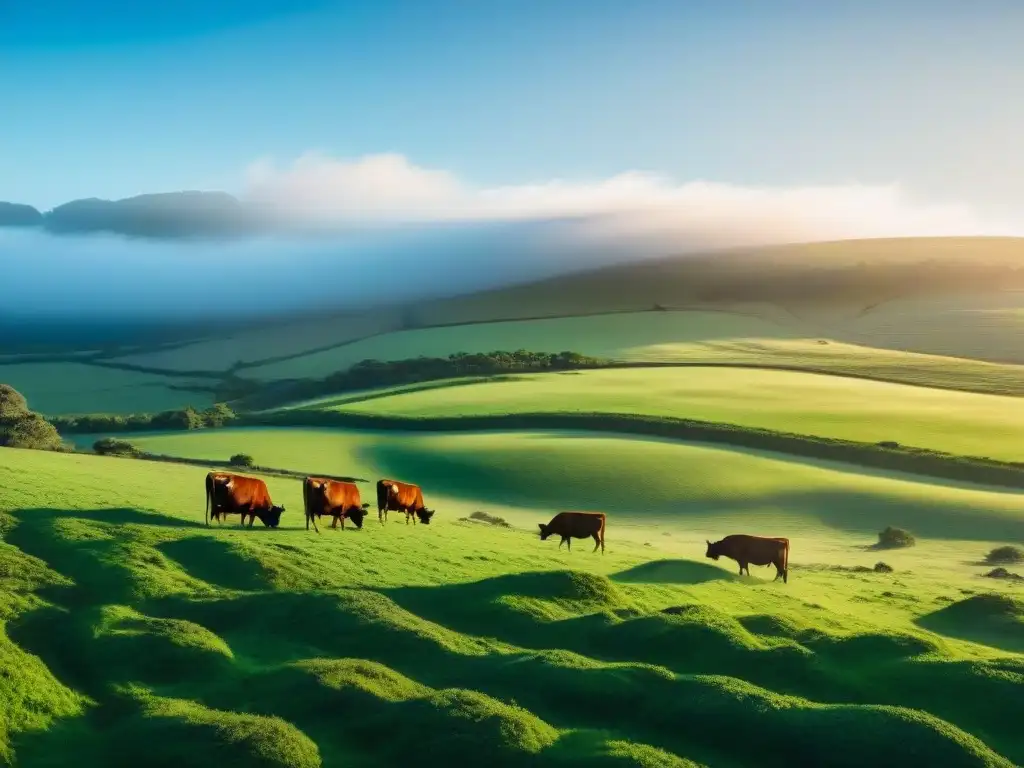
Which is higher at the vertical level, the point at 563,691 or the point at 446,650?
the point at 446,650

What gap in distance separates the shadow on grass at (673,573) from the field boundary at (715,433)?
39068mm

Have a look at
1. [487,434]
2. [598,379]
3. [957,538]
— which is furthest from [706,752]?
[598,379]

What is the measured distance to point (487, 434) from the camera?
3280 inches

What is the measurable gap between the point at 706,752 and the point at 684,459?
5186 centimetres

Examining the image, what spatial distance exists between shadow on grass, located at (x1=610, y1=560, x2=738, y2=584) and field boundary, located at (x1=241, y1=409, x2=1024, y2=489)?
3907 centimetres

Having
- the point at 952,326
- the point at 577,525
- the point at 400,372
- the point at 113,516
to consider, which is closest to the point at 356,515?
the point at 113,516

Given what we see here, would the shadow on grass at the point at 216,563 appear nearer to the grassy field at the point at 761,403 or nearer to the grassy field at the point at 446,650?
the grassy field at the point at 446,650

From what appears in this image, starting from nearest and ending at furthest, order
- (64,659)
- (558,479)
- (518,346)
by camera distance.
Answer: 1. (64,659)
2. (558,479)
3. (518,346)

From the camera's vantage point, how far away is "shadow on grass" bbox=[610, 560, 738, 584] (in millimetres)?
36156

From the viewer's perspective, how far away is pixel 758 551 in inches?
1614

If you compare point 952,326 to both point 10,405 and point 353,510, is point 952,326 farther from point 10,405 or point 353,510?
point 353,510

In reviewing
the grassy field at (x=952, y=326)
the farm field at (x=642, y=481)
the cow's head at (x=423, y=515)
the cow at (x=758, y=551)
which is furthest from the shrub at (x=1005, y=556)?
the grassy field at (x=952, y=326)

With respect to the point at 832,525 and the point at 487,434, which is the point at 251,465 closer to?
the point at 487,434

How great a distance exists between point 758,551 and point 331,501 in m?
16.6
